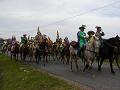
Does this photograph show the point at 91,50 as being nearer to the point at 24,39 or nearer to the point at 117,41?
the point at 117,41

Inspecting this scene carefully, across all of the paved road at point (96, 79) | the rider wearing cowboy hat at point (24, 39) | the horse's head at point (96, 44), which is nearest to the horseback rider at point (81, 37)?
the horse's head at point (96, 44)

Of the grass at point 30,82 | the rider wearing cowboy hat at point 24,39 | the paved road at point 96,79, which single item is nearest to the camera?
the paved road at point 96,79

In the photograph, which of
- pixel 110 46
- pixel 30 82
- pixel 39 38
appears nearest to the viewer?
pixel 30 82

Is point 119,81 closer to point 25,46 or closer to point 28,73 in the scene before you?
point 28,73

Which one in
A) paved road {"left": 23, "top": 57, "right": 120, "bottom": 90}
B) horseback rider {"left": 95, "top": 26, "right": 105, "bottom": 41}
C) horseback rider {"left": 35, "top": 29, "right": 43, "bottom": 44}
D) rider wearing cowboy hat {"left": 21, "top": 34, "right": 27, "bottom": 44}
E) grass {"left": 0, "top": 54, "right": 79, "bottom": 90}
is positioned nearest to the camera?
paved road {"left": 23, "top": 57, "right": 120, "bottom": 90}

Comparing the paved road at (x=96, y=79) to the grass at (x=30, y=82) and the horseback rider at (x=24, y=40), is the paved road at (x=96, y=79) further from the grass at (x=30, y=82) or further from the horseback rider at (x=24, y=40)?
the horseback rider at (x=24, y=40)

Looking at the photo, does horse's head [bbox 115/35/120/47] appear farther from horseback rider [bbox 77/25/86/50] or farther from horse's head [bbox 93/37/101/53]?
horseback rider [bbox 77/25/86/50]

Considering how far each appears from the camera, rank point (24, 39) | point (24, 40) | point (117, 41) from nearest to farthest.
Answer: point (117, 41) < point (24, 39) < point (24, 40)

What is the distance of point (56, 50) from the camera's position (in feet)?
137

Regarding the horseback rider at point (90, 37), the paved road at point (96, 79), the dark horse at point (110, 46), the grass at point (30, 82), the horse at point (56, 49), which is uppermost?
the horseback rider at point (90, 37)

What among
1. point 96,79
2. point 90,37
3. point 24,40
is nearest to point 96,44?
point 90,37

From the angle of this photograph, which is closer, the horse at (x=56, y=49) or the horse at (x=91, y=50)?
the horse at (x=91, y=50)

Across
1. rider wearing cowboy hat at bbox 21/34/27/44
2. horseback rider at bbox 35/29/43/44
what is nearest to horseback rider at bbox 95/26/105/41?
horseback rider at bbox 35/29/43/44

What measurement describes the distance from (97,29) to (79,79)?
174 inches
